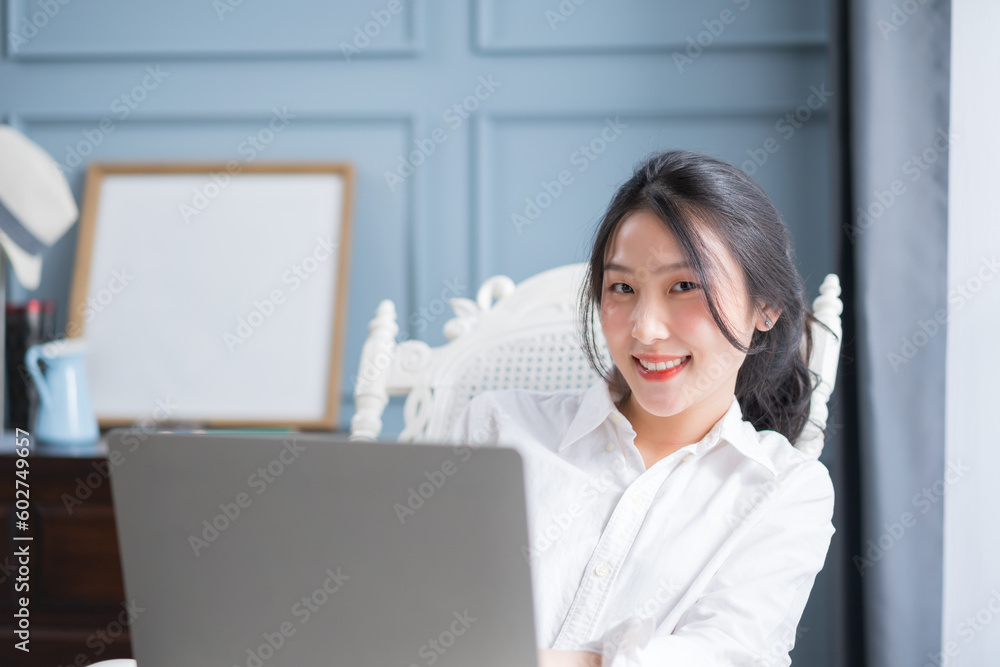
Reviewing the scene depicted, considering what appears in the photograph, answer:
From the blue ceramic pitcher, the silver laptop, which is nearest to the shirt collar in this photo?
the silver laptop

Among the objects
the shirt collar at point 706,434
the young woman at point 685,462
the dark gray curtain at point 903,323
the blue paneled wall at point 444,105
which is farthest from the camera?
the blue paneled wall at point 444,105

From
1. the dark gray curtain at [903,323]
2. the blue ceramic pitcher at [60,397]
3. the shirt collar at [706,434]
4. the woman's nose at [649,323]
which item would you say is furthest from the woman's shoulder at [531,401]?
the blue ceramic pitcher at [60,397]

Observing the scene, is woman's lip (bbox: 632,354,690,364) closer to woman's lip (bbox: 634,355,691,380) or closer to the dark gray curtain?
woman's lip (bbox: 634,355,691,380)

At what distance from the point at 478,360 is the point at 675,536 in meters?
0.53

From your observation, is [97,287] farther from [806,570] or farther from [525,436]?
[806,570]

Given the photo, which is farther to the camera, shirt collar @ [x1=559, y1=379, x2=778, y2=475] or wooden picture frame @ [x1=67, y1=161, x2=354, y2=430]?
wooden picture frame @ [x1=67, y1=161, x2=354, y2=430]

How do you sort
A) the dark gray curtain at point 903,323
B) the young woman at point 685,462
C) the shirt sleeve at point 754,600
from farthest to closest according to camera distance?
the dark gray curtain at point 903,323 < the young woman at point 685,462 < the shirt sleeve at point 754,600

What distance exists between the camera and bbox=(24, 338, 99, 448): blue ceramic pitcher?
1657mm

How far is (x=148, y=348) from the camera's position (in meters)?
1.90

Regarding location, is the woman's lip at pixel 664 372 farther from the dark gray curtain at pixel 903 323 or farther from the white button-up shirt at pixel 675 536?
the dark gray curtain at pixel 903 323

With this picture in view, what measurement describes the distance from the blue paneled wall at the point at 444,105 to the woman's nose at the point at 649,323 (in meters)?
0.93

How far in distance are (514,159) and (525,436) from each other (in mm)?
925

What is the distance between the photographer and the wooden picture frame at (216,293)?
1.86m

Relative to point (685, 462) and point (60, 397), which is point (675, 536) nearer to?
point (685, 462)
